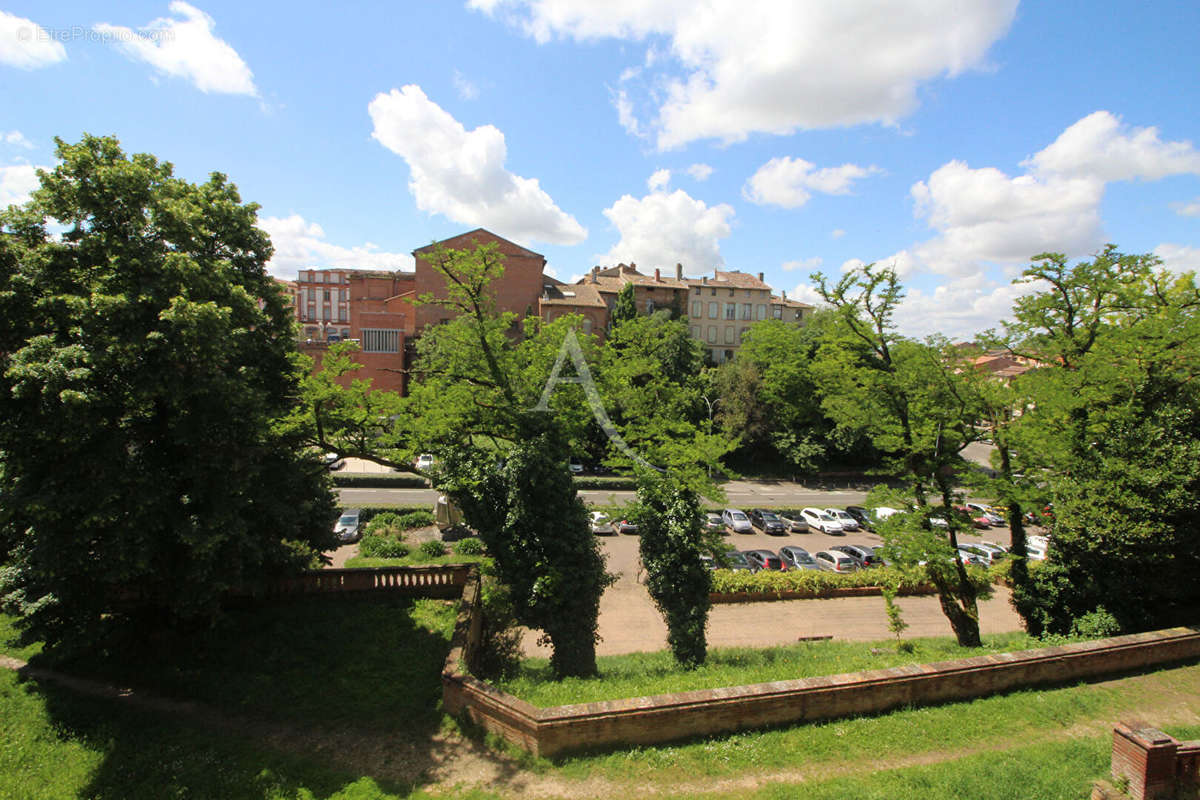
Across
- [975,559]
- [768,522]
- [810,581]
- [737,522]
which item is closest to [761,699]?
[810,581]

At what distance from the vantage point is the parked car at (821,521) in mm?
31350

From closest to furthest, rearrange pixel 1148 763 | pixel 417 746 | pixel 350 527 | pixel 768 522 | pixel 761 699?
pixel 1148 763 → pixel 761 699 → pixel 417 746 → pixel 350 527 → pixel 768 522

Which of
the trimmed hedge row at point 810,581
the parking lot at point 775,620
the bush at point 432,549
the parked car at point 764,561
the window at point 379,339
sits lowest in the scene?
the parking lot at point 775,620

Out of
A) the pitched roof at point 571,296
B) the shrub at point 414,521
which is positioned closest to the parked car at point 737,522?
the shrub at point 414,521

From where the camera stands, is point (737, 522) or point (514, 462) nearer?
point (514, 462)

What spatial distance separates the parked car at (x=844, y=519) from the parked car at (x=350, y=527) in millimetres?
25414

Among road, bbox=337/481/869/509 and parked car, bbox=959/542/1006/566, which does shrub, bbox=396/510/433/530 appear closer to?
road, bbox=337/481/869/509

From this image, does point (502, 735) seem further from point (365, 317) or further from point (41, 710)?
point (365, 317)

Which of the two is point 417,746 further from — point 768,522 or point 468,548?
point 768,522

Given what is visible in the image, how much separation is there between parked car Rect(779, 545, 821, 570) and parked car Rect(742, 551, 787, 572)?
47 cm

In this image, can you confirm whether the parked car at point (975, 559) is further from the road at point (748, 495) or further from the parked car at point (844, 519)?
Answer: the road at point (748, 495)

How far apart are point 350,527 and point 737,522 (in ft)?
64.3

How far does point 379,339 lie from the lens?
4447 cm

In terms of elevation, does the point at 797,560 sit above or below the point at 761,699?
below
